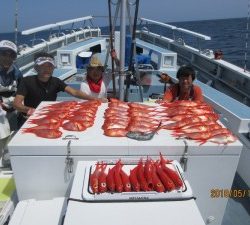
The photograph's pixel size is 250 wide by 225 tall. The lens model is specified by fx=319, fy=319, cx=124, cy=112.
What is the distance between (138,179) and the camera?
2131 millimetres

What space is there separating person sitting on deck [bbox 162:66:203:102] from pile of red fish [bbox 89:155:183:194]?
6.36ft

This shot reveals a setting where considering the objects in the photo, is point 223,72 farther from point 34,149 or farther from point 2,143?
point 34,149

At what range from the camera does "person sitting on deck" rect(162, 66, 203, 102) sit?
3.98 metres

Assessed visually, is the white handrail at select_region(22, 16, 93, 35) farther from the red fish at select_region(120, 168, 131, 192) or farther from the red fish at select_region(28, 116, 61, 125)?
the red fish at select_region(120, 168, 131, 192)

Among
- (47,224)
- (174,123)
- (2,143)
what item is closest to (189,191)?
(174,123)

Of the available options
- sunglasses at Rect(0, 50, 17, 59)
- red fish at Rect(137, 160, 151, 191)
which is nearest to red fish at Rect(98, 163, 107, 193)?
red fish at Rect(137, 160, 151, 191)

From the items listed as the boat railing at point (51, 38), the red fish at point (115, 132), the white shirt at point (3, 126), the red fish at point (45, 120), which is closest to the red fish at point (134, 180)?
the red fish at point (115, 132)

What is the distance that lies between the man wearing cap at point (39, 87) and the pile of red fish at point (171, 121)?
0.77 metres

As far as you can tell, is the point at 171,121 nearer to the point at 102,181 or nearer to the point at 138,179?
the point at 138,179

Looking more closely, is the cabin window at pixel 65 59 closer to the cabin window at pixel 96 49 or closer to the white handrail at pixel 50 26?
the white handrail at pixel 50 26

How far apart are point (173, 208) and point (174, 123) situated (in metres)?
1.00

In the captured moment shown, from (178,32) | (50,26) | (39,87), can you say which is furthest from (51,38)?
(39,87)

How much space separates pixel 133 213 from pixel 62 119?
1.30m

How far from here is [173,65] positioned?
7230 mm
